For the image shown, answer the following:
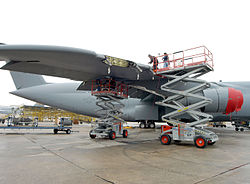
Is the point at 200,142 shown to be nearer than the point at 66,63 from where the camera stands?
Yes

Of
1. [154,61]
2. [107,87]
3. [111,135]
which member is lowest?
[111,135]

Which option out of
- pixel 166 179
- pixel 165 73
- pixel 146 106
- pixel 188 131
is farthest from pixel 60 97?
pixel 166 179

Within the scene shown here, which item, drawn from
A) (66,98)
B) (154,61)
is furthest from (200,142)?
(66,98)

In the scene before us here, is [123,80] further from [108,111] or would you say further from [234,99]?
[234,99]

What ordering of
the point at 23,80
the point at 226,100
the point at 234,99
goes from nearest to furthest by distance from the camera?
the point at 234,99, the point at 226,100, the point at 23,80

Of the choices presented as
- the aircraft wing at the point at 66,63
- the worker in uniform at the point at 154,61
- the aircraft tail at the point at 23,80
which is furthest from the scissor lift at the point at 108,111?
the aircraft tail at the point at 23,80

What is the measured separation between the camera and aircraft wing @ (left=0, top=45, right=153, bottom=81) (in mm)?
7383

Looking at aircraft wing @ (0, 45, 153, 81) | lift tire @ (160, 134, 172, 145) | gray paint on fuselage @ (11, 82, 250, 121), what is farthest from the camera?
gray paint on fuselage @ (11, 82, 250, 121)

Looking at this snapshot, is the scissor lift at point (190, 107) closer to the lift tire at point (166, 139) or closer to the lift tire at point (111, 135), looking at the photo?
the lift tire at point (166, 139)

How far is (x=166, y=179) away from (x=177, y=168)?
121 centimetres

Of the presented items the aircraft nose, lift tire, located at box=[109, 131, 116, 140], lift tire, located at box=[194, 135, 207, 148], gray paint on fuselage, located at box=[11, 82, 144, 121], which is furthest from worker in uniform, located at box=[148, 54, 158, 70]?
gray paint on fuselage, located at box=[11, 82, 144, 121]

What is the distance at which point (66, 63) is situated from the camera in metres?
9.35

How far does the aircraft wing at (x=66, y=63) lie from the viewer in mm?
7383

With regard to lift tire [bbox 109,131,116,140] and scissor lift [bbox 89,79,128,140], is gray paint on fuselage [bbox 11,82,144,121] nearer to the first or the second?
scissor lift [bbox 89,79,128,140]
